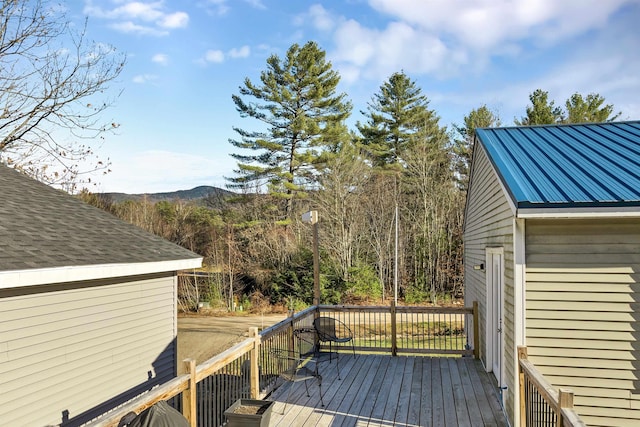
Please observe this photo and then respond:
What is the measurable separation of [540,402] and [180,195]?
89.0 ft

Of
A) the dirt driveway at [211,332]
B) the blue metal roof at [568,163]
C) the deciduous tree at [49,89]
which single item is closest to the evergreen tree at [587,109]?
the blue metal roof at [568,163]

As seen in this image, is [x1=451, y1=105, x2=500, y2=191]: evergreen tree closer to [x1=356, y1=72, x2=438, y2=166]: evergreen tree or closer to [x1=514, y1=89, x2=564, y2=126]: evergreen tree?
[x1=514, y1=89, x2=564, y2=126]: evergreen tree

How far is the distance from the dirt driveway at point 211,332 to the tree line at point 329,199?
234 centimetres

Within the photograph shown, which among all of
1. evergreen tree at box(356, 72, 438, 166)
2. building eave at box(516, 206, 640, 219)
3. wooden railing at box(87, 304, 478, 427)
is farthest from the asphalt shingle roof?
evergreen tree at box(356, 72, 438, 166)

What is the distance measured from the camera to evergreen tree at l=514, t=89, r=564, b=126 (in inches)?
752

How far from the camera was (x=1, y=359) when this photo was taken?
436cm

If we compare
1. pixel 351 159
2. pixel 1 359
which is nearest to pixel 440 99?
pixel 351 159

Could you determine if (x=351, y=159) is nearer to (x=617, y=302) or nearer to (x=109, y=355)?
(x=109, y=355)

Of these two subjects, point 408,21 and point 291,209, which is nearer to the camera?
point 408,21

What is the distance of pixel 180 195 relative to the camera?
92.0 ft

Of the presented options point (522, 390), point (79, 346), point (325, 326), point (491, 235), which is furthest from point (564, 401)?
point (79, 346)

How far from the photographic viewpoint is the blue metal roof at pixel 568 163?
3.75 metres

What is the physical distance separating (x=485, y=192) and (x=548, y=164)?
163 cm

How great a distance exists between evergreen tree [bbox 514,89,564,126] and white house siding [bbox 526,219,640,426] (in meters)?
17.2
